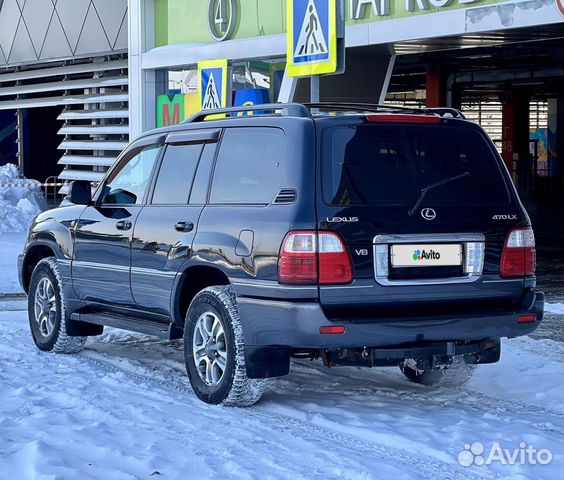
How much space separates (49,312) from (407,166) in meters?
3.68

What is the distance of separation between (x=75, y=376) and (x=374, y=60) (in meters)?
10.7

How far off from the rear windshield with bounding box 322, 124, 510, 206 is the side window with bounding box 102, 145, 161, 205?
1.95 m

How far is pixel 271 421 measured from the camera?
6.67 meters

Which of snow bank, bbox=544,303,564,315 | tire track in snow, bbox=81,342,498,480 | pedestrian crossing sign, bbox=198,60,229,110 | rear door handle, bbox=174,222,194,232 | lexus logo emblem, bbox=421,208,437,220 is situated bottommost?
snow bank, bbox=544,303,564,315

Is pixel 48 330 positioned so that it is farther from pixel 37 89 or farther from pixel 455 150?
pixel 37 89

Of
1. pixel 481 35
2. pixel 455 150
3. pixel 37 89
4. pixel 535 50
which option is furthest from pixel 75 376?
pixel 37 89

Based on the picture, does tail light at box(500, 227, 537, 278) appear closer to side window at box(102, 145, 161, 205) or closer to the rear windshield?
the rear windshield

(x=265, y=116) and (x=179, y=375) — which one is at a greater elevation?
(x=265, y=116)

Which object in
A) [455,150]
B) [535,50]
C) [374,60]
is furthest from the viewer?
[535,50]

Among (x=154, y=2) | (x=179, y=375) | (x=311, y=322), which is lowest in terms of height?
(x=179, y=375)

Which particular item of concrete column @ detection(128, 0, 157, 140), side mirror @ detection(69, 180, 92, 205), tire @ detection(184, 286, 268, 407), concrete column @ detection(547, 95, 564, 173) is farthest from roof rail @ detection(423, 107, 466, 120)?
concrete column @ detection(547, 95, 564, 173)

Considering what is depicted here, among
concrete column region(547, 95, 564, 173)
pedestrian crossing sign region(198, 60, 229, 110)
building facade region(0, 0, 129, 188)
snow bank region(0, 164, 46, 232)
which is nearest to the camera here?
pedestrian crossing sign region(198, 60, 229, 110)

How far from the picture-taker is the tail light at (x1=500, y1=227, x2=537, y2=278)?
22.8 ft

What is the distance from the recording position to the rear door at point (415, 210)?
21.5ft
